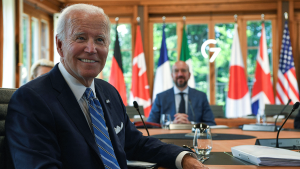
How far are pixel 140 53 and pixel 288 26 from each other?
3274 millimetres

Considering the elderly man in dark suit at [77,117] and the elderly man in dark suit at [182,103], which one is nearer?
the elderly man in dark suit at [77,117]

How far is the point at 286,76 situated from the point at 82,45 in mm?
6064

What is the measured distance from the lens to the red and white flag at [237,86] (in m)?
6.62

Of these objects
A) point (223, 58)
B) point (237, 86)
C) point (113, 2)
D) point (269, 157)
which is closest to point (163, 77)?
point (223, 58)

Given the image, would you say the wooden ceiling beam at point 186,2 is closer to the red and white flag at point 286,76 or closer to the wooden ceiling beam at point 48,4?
the red and white flag at point 286,76

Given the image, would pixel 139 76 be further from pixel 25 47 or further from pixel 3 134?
pixel 3 134

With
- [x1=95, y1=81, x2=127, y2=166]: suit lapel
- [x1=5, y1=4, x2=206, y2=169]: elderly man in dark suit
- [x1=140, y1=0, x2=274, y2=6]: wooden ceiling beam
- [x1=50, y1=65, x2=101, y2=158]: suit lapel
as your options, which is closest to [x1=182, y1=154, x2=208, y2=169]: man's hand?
[x1=5, y1=4, x2=206, y2=169]: elderly man in dark suit

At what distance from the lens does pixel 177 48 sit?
23.5ft

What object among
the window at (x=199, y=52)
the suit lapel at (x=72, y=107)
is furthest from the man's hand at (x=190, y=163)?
the window at (x=199, y=52)

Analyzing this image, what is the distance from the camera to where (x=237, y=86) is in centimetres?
670

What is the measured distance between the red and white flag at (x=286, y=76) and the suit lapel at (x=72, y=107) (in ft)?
20.0

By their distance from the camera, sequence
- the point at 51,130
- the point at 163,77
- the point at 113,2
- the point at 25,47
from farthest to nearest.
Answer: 1. the point at 113,2
2. the point at 163,77
3. the point at 25,47
4. the point at 51,130

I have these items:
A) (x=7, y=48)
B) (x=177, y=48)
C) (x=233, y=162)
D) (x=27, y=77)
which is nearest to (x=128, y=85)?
(x=177, y=48)

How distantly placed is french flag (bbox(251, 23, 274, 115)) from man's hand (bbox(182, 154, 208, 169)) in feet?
18.6
